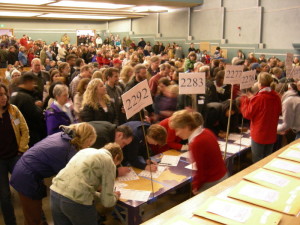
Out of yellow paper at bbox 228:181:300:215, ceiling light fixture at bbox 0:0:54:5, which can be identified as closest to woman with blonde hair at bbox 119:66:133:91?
yellow paper at bbox 228:181:300:215

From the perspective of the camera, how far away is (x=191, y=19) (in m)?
17.4

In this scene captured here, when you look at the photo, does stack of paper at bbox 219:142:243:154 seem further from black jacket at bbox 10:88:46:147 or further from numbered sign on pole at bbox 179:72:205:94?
black jacket at bbox 10:88:46:147

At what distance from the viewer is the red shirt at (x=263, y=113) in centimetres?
398

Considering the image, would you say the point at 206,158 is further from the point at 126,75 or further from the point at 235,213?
the point at 126,75

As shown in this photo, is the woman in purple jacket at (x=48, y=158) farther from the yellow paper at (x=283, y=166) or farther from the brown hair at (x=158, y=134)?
the yellow paper at (x=283, y=166)

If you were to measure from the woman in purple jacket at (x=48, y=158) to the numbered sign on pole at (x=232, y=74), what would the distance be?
2268mm

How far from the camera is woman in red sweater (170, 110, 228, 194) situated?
2.64 m

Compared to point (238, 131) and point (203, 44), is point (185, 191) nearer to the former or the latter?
point (238, 131)

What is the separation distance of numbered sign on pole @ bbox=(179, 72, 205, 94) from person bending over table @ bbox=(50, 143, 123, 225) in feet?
6.61

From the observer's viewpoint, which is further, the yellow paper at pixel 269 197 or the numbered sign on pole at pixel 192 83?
the numbered sign on pole at pixel 192 83

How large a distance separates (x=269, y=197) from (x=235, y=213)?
0.99 feet

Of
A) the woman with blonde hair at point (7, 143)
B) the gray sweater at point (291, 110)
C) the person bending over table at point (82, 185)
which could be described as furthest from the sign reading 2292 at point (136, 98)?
the gray sweater at point (291, 110)

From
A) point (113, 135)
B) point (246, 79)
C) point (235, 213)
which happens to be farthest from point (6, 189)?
point (246, 79)

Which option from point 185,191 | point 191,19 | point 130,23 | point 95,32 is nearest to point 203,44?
point 191,19
